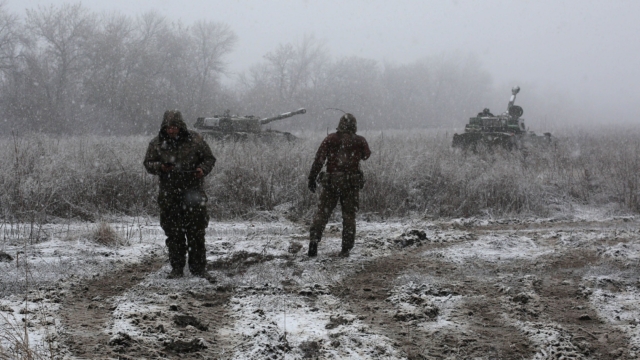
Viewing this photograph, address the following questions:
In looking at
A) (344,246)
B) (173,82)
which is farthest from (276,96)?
(344,246)

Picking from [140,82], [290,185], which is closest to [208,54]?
[140,82]

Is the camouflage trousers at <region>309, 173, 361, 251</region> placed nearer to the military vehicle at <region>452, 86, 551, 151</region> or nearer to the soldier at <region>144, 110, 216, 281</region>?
the soldier at <region>144, 110, 216, 281</region>

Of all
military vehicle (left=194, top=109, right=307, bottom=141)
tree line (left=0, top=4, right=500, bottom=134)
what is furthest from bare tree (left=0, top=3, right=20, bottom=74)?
military vehicle (left=194, top=109, right=307, bottom=141)

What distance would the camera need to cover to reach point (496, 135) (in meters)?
16.9

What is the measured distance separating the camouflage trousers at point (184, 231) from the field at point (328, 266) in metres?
0.24

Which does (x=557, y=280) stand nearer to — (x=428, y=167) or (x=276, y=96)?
(x=428, y=167)

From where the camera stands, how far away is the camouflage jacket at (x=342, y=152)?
6.54 metres

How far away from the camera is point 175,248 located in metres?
5.61

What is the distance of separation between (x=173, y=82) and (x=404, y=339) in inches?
1541

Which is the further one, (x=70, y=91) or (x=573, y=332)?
(x=70, y=91)

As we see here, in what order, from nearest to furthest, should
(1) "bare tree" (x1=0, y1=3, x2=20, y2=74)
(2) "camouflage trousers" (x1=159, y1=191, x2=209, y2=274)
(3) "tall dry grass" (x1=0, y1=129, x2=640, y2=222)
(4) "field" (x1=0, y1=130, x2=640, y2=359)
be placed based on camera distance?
(4) "field" (x1=0, y1=130, x2=640, y2=359), (2) "camouflage trousers" (x1=159, y1=191, x2=209, y2=274), (3) "tall dry grass" (x1=0, y1=129, x2=640, y2=222), (1) "bare tree" (x1=0, y1=3, x2=20, y2=74)

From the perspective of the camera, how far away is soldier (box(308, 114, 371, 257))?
654 centimetres

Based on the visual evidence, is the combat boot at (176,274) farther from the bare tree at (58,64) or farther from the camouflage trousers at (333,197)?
the bare tree at (58,64)

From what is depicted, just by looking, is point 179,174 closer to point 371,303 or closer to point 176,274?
point 176,274
